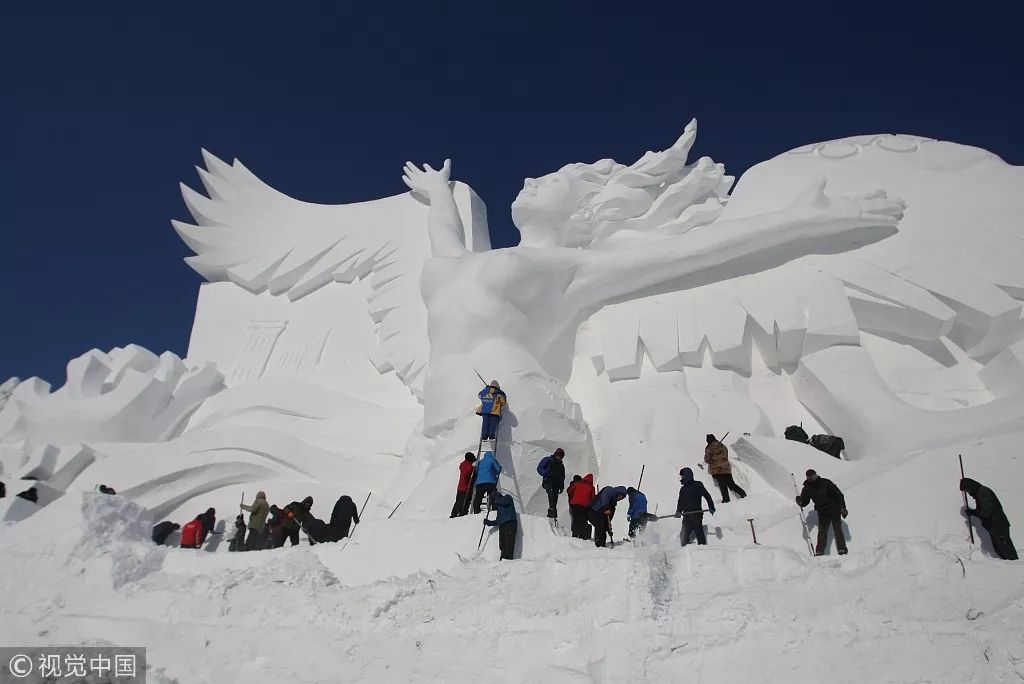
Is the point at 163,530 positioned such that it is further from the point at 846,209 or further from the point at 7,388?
the point at 846,209

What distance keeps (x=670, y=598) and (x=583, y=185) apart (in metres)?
7.00

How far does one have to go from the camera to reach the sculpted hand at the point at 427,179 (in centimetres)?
1070

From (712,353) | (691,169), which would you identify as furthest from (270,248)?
(712,353)

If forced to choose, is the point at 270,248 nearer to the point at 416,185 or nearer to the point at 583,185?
the point at 416,185

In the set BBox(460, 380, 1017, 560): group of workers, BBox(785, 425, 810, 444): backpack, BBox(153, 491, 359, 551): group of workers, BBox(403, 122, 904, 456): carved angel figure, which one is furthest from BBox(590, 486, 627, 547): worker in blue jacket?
BBox(785, 425, 810, 444): backpack

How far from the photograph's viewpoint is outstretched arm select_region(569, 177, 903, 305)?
26.8ft

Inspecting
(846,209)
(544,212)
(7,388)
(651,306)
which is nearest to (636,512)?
(651,306)

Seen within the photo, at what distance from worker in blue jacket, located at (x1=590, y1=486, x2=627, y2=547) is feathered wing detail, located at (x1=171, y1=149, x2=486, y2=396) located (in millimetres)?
4921

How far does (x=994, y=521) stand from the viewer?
14.7ft

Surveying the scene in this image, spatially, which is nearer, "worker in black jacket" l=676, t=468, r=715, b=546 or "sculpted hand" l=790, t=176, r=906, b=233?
"worker in black jacket" l=676, t=468, r=715, b=546

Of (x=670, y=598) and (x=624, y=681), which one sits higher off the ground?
(x=670, y=598)

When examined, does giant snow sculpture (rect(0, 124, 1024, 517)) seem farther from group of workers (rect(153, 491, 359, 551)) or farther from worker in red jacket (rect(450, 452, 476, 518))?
group of workers (rect(153, 491, 359, 551))

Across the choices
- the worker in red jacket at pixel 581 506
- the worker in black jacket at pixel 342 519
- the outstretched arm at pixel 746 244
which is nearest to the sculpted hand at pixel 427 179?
the outstretched arm at pixel 746 244

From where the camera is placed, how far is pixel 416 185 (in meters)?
11.2
